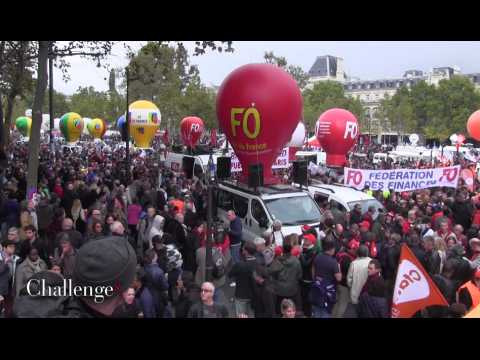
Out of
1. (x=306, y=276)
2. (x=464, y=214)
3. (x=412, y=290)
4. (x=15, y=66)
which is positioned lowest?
(x=306, y=276)

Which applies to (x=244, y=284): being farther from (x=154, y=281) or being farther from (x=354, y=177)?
(x=354, y=177)

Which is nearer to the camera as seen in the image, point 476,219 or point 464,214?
point 476,219

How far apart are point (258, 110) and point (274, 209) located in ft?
14.1

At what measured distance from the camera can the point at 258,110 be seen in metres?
14.9

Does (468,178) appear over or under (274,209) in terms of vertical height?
over

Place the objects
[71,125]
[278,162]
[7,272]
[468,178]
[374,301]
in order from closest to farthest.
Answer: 1. [374,301]
2. [7,272]
3. [468,178]
4. [278,162]
5. [71,125]

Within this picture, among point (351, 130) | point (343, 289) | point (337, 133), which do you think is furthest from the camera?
point (351, 130)

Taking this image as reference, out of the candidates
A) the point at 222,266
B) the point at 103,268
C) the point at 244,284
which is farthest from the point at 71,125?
the point at 103,268

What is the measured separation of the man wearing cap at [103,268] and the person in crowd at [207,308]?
2.69m

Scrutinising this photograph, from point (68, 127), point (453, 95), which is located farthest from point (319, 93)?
point (68, 127)

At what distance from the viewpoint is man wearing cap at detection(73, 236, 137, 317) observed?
2625 mm

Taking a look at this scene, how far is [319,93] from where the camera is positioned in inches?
3300
